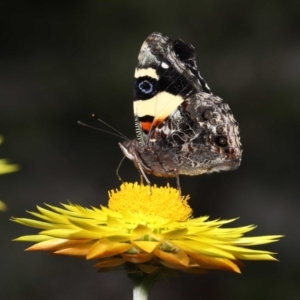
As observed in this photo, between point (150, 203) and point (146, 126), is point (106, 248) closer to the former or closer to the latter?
point (150, 203)

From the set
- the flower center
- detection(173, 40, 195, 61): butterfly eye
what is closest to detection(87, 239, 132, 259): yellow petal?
the flower center

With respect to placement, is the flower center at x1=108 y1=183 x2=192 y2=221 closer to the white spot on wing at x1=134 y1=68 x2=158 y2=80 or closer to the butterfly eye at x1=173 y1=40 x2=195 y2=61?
the white spot on wing at x1=134 y1=68 x2=158 y2=80

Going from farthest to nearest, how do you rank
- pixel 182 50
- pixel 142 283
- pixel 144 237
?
pixel 182 50 < pixel 144 237 < pixel 142 283

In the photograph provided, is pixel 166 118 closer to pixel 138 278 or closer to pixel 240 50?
pixel 138 278

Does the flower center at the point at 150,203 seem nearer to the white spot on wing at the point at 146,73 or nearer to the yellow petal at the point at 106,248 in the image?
the yellow petal at the point at 106,248

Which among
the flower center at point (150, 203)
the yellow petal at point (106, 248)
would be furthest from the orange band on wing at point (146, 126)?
the yellow petal at point (106, 248)

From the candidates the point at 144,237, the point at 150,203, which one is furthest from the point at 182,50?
the point at 144,237

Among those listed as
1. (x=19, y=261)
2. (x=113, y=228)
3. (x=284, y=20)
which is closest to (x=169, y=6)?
(x=284, y=20)
